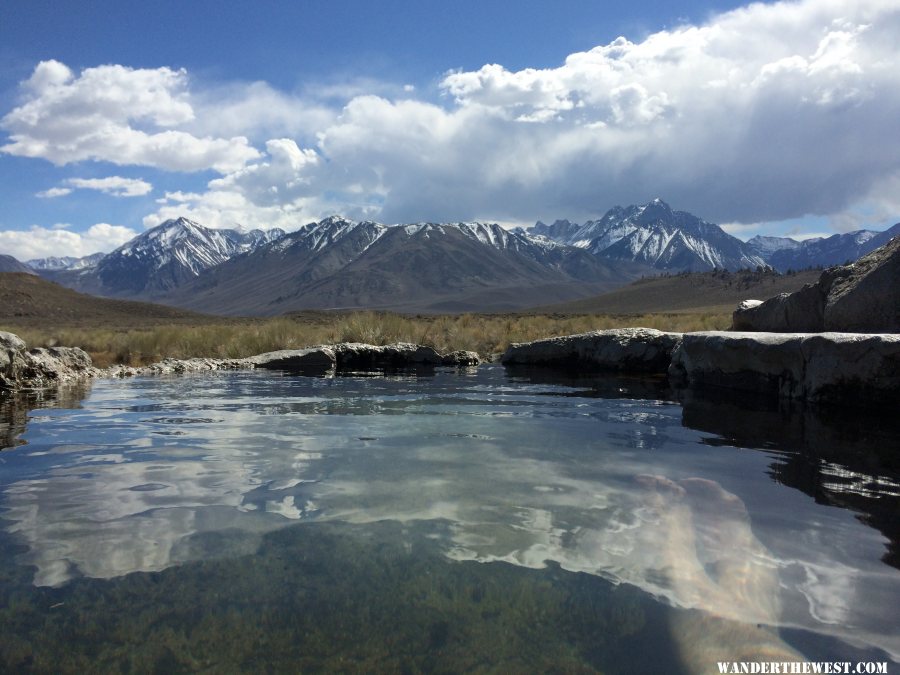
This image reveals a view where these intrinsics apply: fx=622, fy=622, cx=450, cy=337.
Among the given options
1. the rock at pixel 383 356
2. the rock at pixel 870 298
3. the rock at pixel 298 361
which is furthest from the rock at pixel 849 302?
the rock at pixel 298 361

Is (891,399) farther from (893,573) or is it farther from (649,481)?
(893,573)

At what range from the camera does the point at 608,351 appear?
53.2ft

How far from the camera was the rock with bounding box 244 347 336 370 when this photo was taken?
1722 centimetres

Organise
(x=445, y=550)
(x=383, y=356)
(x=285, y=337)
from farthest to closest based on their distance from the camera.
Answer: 1. (x=285, y=337)
2. (x=383, y=356)
3. (x=445, y=550)

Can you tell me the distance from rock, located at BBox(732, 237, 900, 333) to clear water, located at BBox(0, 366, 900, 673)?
11.0ft

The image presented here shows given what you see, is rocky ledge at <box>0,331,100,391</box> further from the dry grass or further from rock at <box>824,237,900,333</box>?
rock at <box>824,237,900,333</box>

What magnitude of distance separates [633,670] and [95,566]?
2742mm

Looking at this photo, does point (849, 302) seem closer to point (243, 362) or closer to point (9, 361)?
point (243, 362)

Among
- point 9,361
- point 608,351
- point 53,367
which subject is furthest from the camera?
point 608,351

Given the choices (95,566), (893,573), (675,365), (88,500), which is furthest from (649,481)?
(675,365)

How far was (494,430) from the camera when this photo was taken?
24.3ft

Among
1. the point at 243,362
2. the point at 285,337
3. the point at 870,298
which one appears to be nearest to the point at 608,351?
the point at 870,298

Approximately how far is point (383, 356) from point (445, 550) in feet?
49.5

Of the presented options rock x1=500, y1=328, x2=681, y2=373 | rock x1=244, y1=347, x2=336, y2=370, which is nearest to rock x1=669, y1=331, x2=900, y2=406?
rock x1=500, y1=328, x2=681, y2=373
